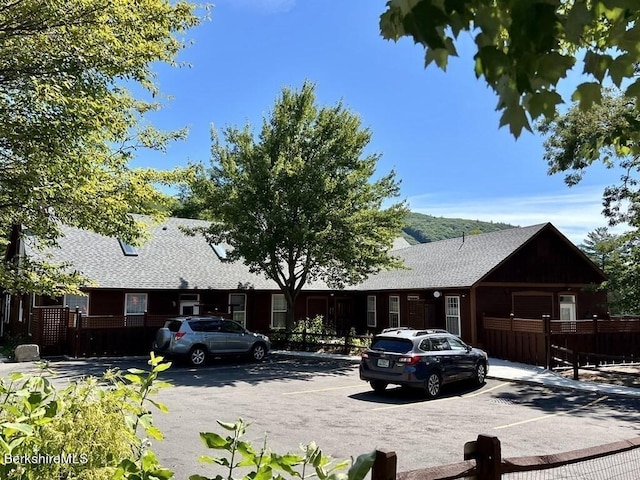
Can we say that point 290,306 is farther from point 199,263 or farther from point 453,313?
point 453,313

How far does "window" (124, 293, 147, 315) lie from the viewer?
77.2ft

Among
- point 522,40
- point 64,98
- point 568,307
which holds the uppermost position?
point 64,98

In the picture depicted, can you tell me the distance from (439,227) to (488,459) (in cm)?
12842

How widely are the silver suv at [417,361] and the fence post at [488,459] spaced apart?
9705 mm

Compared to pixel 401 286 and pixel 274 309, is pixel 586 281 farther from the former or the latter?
pixel 274 309

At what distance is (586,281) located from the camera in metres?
24.5

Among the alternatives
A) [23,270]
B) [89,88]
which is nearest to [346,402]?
[23,270]

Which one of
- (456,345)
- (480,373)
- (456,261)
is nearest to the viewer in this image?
(456,345)

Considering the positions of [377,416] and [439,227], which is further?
[439,227]

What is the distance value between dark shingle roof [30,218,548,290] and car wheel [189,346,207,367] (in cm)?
581

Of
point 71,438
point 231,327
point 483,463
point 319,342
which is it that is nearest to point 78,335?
point 231,327

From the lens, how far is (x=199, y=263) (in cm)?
2681

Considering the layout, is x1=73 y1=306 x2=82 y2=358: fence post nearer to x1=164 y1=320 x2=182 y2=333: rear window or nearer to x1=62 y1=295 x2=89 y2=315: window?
x1=62 y1=295 x2=89 y2=315: window

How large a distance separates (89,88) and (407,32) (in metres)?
6.72
